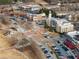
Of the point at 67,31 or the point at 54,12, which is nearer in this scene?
the point at 67,31

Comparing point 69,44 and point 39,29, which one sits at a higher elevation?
point 69,44

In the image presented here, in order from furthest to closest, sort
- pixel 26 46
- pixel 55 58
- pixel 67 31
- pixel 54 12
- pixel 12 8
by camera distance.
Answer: pixel 12 8 < pixel 54 12 < pixel 67 31 < pixel 26 46 < pixel 55 58

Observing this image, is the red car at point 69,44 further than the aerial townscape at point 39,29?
Yes

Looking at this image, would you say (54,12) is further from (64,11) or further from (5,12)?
(5,12)

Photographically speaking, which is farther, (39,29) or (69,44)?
(39,29)

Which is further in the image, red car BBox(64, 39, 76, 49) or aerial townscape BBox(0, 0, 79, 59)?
red car BBox(64, 39, 76, 49)

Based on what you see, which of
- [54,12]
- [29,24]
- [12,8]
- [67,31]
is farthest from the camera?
[12,8]

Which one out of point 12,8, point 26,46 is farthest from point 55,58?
point 12,8
